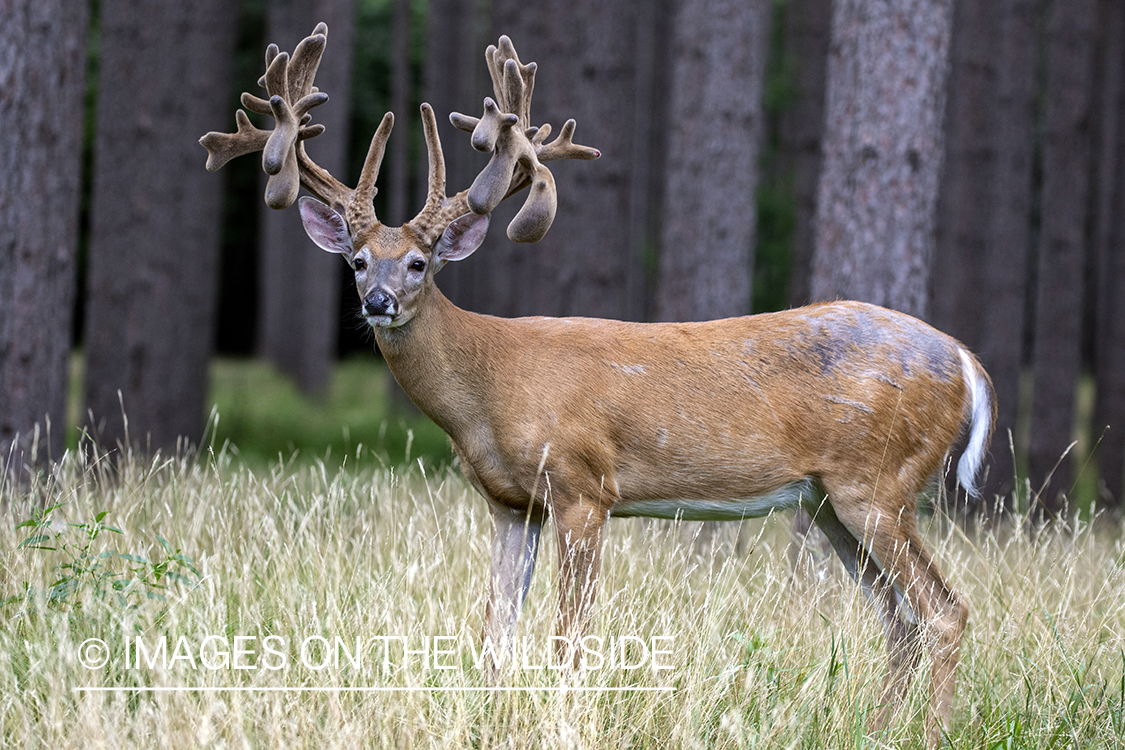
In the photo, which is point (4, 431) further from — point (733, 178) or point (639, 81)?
point (639, 81)

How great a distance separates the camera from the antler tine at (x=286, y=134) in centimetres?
458

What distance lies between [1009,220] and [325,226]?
353 inches

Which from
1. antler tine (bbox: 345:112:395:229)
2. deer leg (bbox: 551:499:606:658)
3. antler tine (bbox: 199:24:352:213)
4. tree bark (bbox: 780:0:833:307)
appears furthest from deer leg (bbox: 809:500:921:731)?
tree bark (bbox: 780:0:833:307)

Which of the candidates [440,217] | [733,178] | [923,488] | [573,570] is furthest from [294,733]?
[733,178]

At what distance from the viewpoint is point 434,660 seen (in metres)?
3.86

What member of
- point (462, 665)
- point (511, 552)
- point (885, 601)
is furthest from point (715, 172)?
point (462, 665)

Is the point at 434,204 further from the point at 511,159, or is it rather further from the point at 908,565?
the point at 908,565

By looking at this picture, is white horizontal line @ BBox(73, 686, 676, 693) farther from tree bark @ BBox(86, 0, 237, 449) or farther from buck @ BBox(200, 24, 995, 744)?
tree bark @ BBox(86, 0, 237, 449)

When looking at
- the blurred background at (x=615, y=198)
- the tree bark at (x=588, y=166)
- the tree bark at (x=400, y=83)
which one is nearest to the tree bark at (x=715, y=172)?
the blurred background at (x=615, y=198)

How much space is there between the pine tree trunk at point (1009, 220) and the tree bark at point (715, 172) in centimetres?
372

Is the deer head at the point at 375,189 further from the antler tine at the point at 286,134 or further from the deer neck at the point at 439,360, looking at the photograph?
the deer neck at the point at 439,360

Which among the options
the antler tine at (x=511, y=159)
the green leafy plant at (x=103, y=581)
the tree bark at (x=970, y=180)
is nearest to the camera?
the green leafy plant at (x=103, y=581)

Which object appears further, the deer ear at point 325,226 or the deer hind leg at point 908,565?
the deer ear at point 325,226

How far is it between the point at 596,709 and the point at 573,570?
37.1 inches
